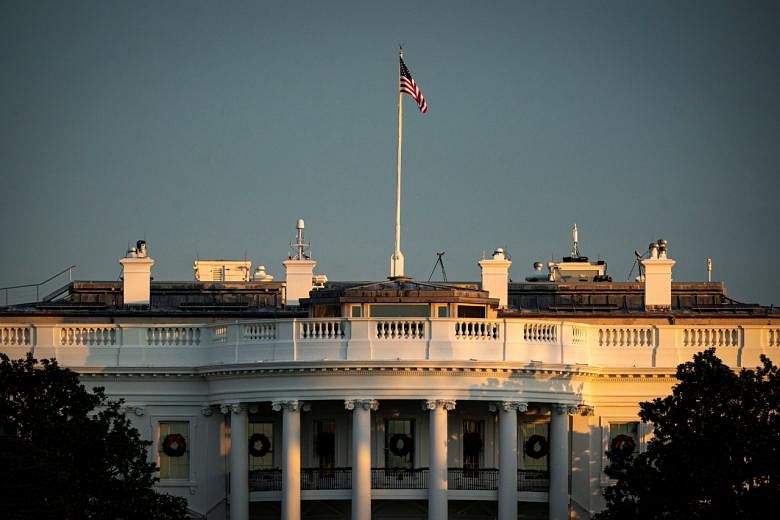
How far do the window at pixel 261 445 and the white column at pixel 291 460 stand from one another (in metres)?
3.45

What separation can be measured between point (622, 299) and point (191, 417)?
20389 mm

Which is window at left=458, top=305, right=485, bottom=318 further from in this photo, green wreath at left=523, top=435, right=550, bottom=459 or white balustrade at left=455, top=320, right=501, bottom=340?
green wreath at left=523, top=435, right=550, bottom=459

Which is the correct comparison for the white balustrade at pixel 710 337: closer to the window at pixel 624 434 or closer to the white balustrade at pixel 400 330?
the window at pixel 624 434

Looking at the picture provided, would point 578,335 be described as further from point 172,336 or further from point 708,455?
point 172,336

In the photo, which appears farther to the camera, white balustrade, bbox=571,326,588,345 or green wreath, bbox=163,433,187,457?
green wreath, bbox=163,433,187,457

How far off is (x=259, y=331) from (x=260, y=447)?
524cm

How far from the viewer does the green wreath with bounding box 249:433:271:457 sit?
111000 mm

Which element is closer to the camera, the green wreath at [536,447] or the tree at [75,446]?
the tree at [75,446]

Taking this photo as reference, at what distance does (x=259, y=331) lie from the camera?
108188 mm

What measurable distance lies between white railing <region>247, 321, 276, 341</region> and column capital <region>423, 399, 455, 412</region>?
607 cm

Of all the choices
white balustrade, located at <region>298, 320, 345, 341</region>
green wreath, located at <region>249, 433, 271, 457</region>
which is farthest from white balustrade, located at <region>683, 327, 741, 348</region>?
green wreath, located at <region>249, 433, 271, 457</region>

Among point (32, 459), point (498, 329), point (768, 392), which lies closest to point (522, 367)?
point (498, 329)

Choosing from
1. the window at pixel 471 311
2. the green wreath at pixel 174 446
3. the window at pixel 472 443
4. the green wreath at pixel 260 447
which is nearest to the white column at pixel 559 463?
the window at pixel 472 443

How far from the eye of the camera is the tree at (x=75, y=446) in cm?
9662
